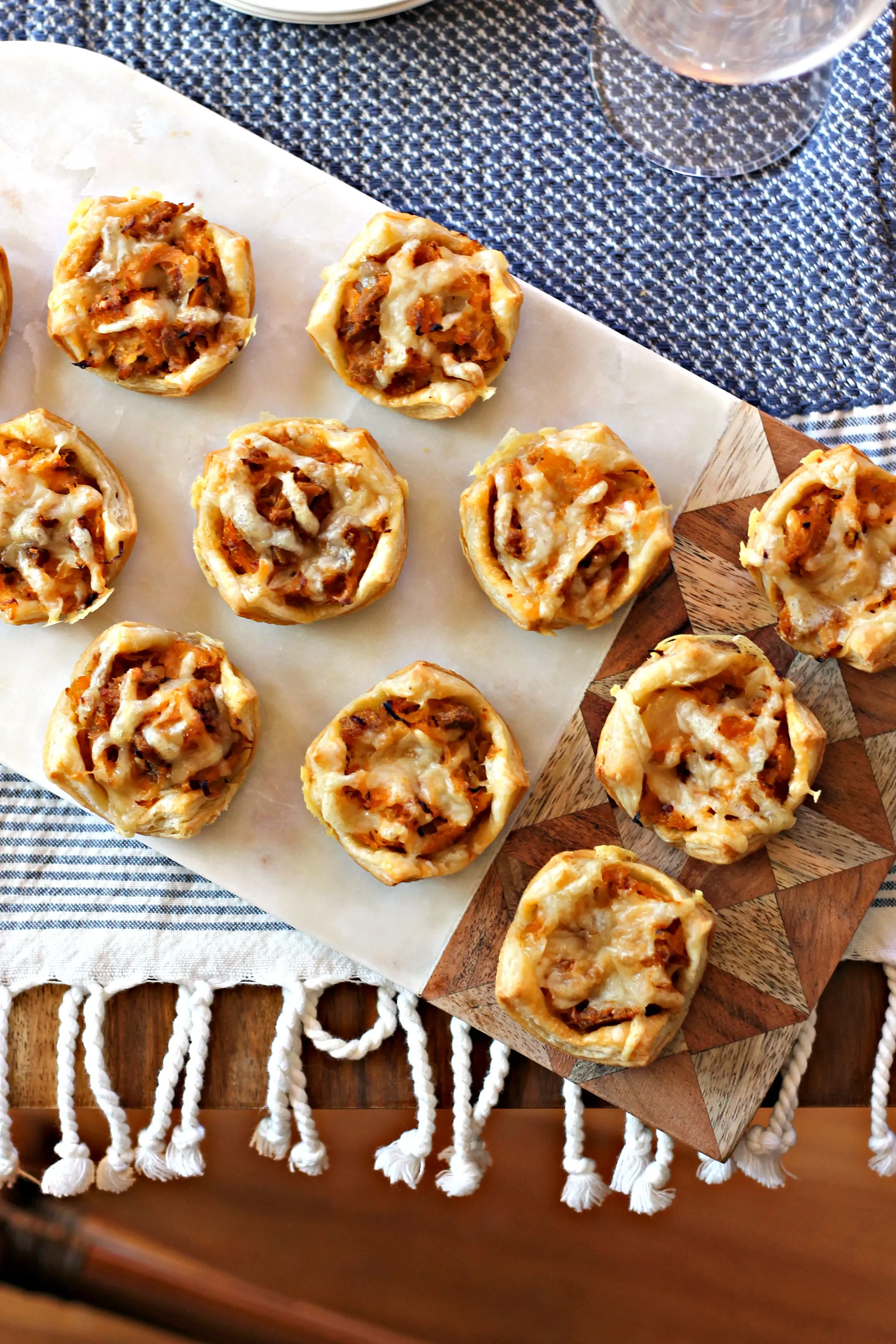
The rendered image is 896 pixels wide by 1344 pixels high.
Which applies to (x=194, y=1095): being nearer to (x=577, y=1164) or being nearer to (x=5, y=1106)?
(x=5, y=1106)

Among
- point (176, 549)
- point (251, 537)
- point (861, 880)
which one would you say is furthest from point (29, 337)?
point (861, 880)

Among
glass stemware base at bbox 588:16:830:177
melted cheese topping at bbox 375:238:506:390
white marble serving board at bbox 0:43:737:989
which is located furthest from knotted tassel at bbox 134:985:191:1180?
glass stemware base at bbox 588:16:830:177

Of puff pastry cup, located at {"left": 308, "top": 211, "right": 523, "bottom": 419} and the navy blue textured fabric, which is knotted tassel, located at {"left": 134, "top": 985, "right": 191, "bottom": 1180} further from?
the navy blue textured fabric

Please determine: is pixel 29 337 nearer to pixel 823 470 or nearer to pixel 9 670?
pixel 9 670

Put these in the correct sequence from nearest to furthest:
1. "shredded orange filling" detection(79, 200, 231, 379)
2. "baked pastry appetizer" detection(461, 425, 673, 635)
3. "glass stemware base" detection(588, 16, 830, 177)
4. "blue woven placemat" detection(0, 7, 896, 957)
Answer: "baked pastry appetizer" detection(461, 425, 673, 635)
"shredded orange filling" detection(79, 200, 231, 379)
"blue woven placemat" detection(0, 7, 896, 957)
"glass stemware base" detection(588, 16, 830, 177)

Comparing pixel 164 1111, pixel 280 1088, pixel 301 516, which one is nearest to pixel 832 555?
pixel 301 516
